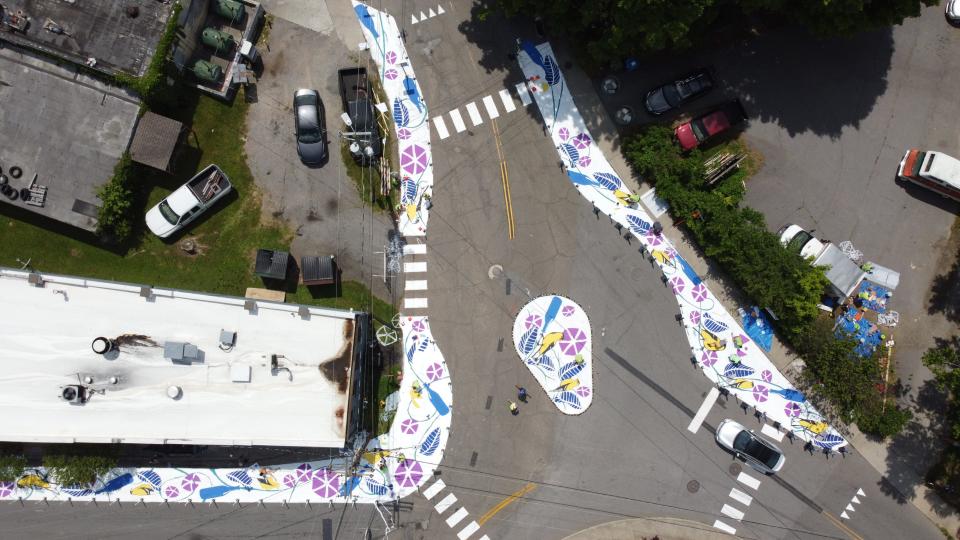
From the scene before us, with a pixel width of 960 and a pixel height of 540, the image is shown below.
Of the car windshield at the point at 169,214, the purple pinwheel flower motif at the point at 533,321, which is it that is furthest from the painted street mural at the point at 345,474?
the car windshield at the point at 169,214

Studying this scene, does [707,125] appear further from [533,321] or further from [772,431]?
[772,431]

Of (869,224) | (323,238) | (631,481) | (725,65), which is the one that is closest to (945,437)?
(869,224)

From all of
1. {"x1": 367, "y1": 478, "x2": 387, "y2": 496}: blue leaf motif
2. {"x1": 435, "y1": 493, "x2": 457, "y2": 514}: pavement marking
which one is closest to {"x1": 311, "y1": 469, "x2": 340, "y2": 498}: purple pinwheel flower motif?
{"x1": 367, "y1": 478, "x2": 387, "y2": 496}: blue leaf motif

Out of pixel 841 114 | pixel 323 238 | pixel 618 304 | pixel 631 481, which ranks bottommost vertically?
pixel 631 481

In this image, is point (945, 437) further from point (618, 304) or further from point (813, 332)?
point (618, 304)

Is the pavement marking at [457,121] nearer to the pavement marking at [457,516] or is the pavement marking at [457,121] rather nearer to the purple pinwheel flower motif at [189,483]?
the pavement marking at [457,516]

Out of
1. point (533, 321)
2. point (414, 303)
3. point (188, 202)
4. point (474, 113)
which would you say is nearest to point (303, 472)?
point (414, 303)
